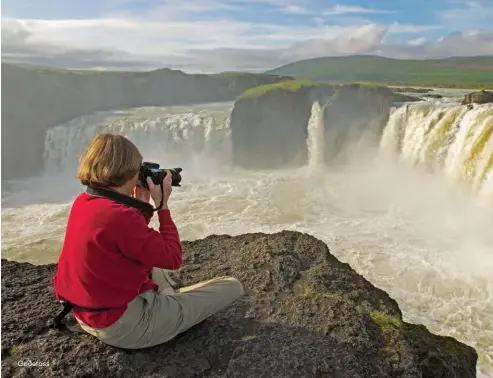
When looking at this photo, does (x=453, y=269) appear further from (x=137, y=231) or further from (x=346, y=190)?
(x=137, y=231)

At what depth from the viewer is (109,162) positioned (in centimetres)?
300

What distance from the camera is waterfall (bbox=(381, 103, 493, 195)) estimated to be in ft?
56.0

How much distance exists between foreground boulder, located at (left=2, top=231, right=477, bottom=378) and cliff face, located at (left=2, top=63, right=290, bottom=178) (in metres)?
30.0

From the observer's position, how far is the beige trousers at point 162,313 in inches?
134

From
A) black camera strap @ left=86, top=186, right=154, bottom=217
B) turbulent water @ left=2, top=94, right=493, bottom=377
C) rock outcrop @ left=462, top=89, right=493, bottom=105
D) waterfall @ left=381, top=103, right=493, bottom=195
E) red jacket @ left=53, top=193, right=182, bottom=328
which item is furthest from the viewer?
rock outcrop @ left=462, top=89, right=493, bottom=105

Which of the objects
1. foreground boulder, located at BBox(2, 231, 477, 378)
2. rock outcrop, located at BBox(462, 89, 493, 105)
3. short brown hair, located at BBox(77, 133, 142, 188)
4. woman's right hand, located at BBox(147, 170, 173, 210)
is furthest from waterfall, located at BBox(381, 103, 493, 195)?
short brown hair, located at BBox(77, 133, 142, 188)

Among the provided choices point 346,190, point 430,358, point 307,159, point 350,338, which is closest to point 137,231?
point 350,338

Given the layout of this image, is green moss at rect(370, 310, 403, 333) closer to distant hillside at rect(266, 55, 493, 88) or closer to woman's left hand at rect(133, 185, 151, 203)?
woman's left hand at rect(133, 185, 151, 203)

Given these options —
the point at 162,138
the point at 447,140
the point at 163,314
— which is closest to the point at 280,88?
the point at 162,138

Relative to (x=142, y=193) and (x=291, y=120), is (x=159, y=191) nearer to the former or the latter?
(x=142, y=193)

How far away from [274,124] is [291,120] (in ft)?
3.67

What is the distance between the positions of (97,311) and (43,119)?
4050 cm

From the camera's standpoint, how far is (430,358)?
4.13 metres

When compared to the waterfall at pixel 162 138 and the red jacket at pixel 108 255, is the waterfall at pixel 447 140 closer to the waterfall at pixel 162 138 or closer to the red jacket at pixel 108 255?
the waterfall at pixel 162 138
